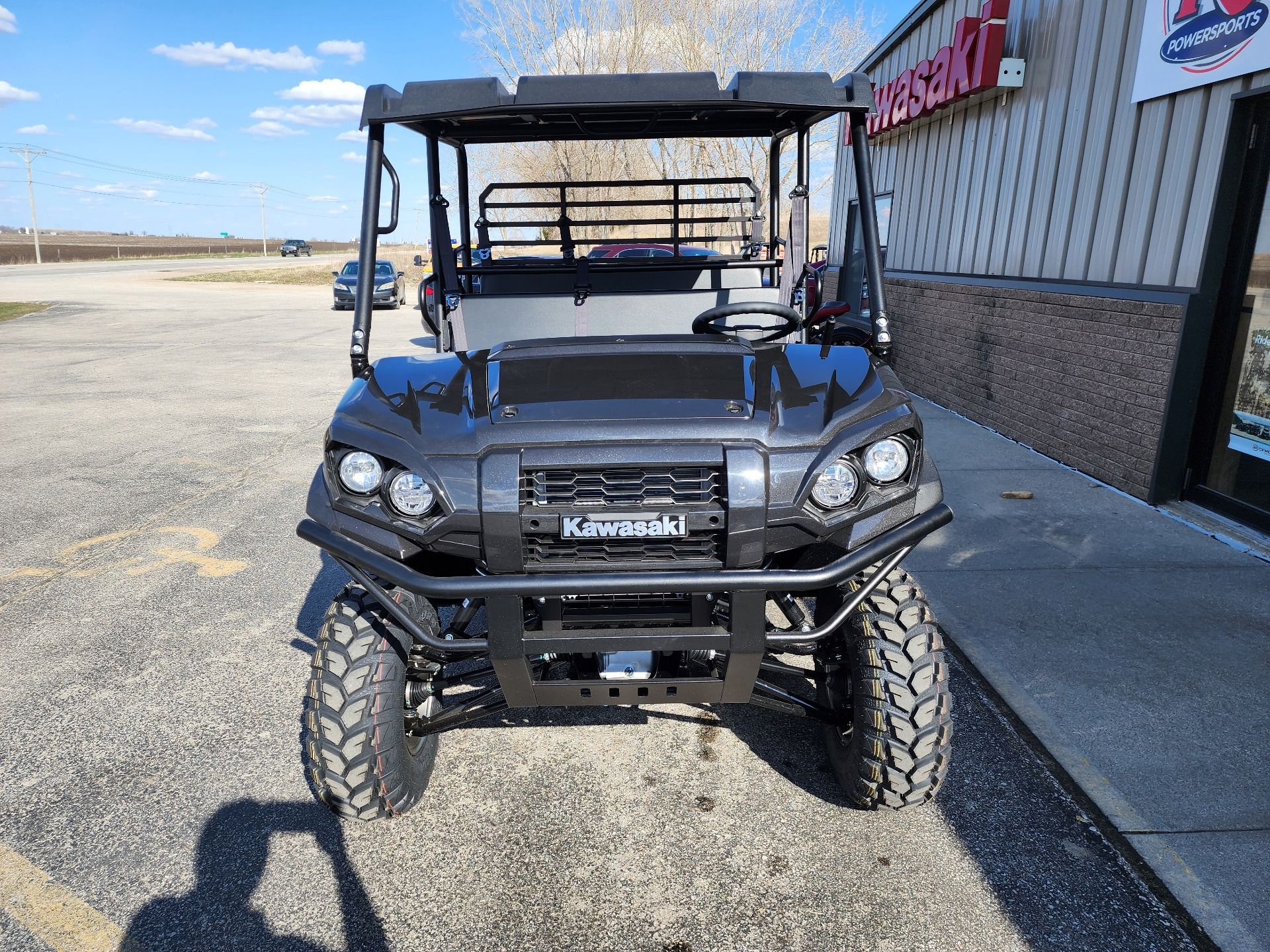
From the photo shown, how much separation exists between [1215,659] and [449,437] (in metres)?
3.18

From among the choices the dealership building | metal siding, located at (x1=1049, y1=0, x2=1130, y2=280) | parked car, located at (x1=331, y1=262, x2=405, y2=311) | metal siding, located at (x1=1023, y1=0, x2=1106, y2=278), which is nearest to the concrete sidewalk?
the dealership building

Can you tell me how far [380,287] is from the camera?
21344 mm

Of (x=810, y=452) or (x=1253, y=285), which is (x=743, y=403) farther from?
(x=1253, y=285)

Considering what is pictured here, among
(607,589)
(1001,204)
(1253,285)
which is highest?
(1001,204)

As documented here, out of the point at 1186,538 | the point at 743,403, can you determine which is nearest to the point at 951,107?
the point at 1186,538

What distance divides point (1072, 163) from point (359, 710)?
21.2 ft

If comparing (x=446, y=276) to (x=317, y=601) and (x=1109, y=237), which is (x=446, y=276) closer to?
(x=317, y=601)

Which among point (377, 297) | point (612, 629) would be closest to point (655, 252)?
point (612, 629)

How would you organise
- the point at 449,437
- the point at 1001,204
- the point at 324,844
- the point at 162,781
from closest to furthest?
the point at 449,437
the point at 324,844
the point at 162,781
the point at 1001,204

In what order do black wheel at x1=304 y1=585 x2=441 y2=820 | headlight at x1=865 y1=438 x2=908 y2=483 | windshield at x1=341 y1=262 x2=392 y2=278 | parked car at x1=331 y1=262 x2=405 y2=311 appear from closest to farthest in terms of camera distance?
headlight at x1=865 y1=438 x2=908 y2=483 < black wheel at x1=304 y1=585 x2=441 y2=820 < windshield at x1=341 y1=262 x2=392 y2=278 < parked car at x1=331 y1=262 x2=405 y2=311

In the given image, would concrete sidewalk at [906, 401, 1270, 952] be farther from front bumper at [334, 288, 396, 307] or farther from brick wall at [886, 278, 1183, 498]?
front bumper at [334, 288, 396, 307]

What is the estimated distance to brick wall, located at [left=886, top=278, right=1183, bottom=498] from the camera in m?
5.64

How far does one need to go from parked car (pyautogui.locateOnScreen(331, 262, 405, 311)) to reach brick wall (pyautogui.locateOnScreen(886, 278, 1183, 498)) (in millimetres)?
15095

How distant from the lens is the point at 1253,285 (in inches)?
197
